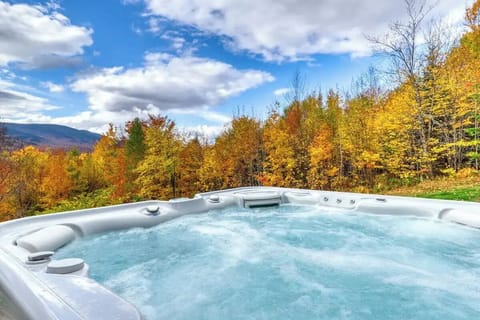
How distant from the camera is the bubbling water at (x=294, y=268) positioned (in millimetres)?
1342

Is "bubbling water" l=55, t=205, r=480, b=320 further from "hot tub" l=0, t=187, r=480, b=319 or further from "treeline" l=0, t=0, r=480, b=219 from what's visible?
"treeline" l=0, t=0, r=480, b=219

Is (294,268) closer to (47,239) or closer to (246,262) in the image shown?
(246,262)

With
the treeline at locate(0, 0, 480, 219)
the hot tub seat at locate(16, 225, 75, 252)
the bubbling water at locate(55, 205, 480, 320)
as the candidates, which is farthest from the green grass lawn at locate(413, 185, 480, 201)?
the hot tub seat at locate(16, 225, 75, 252)

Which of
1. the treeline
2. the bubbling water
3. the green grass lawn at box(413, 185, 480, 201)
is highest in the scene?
the treeline

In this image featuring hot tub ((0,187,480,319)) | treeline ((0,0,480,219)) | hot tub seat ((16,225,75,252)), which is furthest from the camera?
treeline ((0,0,480,219))

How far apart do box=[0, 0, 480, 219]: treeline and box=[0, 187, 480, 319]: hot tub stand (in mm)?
4786

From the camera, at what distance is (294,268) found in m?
1.84

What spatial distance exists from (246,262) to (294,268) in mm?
338

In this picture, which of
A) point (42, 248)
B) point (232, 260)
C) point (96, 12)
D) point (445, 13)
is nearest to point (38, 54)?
point (96, 12)

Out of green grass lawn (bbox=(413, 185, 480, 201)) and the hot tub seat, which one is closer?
the hot tub seat

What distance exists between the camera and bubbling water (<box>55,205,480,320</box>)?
134cm

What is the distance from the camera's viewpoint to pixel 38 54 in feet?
20.1

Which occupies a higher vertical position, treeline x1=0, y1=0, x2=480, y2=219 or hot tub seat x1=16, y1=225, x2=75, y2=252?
treeline x1=0, y1=0, x2=480, y2=219

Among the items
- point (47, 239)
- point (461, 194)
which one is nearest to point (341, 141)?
point (461, 194)
